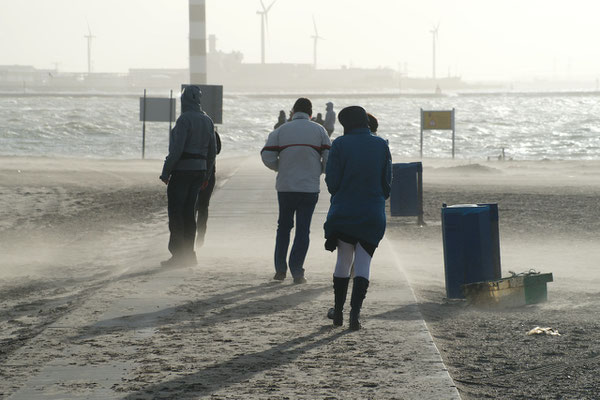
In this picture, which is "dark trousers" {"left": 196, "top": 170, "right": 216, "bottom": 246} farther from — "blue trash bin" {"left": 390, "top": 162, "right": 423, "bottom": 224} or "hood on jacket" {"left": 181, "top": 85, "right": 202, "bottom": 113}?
"blue trash bin" {"left": 390, "top": 162, "right": 423, "bottom": 224}

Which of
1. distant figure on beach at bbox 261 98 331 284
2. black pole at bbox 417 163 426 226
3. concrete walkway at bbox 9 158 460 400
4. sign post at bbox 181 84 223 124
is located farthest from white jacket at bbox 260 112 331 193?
sign post at bbox 181 84 223 124

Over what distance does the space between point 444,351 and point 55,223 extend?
1026 cm

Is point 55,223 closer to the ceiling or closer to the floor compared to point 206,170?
closer to the floor

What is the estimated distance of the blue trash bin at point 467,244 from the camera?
8.51m

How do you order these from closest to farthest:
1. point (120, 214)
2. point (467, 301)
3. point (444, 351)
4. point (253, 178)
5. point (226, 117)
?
point (444, 351) < point (467, 301) < point (120, 214) < point (253, 178) < point (226, 117)

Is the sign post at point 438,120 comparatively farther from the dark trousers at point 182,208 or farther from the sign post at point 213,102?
the dark trousers at point 182,208

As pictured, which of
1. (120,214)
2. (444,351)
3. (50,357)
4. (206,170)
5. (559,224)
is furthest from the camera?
(120,214)

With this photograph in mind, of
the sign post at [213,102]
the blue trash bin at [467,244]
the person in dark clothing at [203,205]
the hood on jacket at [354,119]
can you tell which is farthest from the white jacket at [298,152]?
the sign post at [213,102]

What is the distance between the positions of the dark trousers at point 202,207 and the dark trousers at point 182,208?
1055 mm

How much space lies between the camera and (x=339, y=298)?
698cm

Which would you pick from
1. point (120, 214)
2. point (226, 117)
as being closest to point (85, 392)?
point (120, 214)

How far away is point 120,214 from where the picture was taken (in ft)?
55.4

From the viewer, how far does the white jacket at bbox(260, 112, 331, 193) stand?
8.72 meters

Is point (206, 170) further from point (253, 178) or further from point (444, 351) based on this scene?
point (253, 178)
